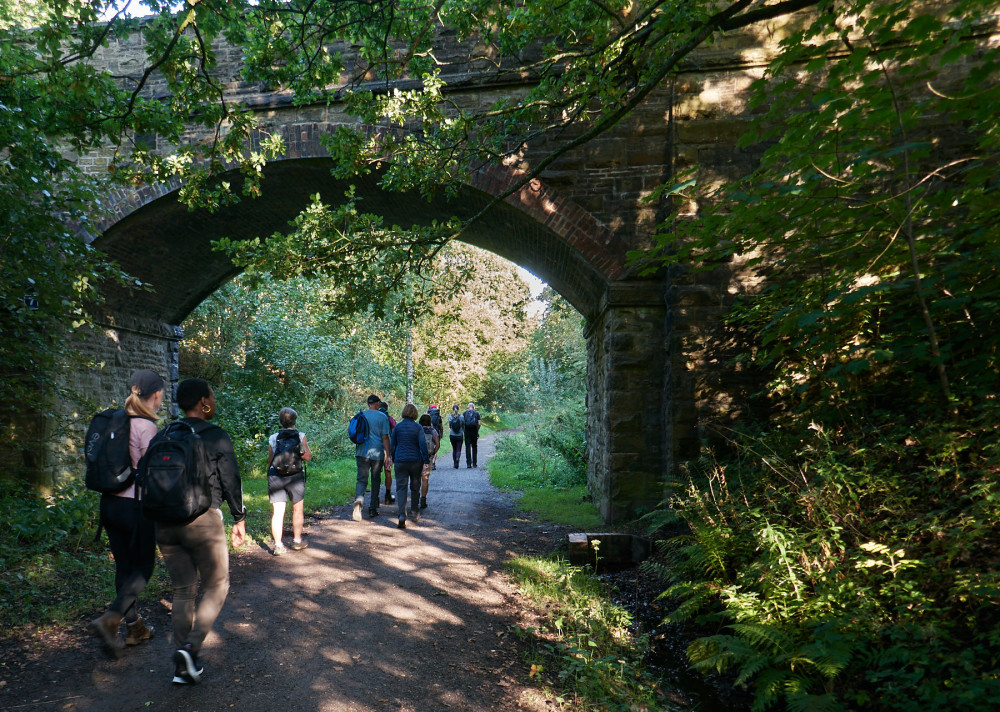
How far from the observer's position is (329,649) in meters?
3.93

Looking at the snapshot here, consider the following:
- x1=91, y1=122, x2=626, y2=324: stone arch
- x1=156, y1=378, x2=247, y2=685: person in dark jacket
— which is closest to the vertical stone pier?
x1=91, y1=122, x2=626, y2=324: stone arch

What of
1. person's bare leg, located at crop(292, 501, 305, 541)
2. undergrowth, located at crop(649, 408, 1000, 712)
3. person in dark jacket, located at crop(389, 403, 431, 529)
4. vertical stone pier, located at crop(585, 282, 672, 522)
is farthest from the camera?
person in dark jacket, located at crop(389, 403, 431, 529)

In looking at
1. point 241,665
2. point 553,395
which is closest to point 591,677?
point 241,665

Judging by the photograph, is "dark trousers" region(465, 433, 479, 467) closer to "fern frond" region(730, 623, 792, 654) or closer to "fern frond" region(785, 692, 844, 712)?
"fern frond" region(730, 623, 792, 654)

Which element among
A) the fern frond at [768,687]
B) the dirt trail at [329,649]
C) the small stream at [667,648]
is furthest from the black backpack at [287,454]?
the fern frond at [768,687]

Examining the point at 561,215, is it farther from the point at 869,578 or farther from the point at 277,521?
the point at 869,578

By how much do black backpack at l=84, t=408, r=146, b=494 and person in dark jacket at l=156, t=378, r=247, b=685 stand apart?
59 cm

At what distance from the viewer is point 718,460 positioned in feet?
21.5

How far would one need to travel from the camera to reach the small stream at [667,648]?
353 cm

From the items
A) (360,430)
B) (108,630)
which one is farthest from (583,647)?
(360,430)

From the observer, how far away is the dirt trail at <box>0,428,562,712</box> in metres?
3.24

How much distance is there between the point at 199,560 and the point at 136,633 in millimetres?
1186

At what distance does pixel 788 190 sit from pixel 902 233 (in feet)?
5.38

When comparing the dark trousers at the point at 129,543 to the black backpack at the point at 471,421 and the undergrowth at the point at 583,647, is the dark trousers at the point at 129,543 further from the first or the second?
the black backpack at the point at 471,421
